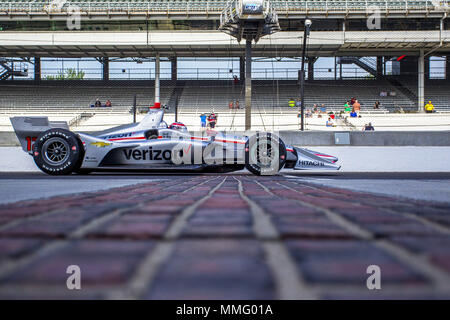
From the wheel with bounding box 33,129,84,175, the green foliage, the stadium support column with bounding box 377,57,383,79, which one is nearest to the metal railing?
the stadium support column with bounding box 377,57,383,79

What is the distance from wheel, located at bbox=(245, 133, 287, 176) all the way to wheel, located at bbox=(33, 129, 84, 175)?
2.98 meters

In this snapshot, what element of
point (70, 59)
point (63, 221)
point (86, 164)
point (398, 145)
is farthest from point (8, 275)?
point (70, 59)

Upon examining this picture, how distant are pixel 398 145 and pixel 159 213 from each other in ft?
30.8

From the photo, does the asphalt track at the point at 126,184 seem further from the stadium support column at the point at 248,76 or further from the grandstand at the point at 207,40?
the grandstand at the point at 207,40

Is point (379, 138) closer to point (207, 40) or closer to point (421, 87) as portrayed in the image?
point (207, 40)

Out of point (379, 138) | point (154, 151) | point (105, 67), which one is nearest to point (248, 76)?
point (379, 138)

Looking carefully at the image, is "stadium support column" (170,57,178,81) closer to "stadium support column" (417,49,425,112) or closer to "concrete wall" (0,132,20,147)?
"stadium support column" (417,49,425,112)

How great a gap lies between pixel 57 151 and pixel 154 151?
66.1 inches

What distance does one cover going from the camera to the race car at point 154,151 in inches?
253

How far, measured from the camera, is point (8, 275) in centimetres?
66

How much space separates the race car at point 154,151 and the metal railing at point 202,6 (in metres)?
20.3

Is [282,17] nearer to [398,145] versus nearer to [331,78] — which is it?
[331,78]

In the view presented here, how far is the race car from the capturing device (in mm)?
6434
